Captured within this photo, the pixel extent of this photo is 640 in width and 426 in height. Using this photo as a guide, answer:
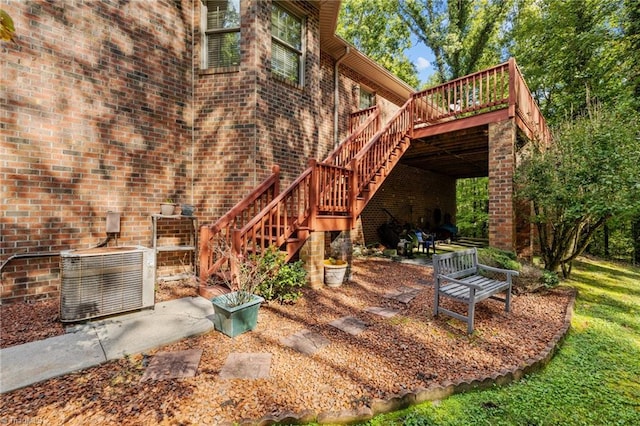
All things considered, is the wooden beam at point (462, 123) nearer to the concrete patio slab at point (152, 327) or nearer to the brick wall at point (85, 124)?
the brick wall at point (85, 124)

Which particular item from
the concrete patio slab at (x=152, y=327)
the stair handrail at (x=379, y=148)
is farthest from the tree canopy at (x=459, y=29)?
the concrete patio slab at (x=152, y=327)

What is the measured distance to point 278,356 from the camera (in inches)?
111

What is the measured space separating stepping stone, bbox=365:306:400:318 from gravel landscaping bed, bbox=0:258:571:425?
9 centimetres

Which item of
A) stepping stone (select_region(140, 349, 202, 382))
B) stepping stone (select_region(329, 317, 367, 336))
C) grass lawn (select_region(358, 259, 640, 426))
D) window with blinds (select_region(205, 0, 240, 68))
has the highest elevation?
window with blinds (select_region(205, 0, 240, 68))

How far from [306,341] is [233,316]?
0.90m

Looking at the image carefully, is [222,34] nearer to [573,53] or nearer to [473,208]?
[573,53]

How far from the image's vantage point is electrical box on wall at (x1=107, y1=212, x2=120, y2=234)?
4.46m

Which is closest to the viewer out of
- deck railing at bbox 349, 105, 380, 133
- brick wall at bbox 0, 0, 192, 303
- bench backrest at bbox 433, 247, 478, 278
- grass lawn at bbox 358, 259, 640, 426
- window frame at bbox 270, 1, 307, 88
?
grass lawn at bbox 358, 259, 640, 426

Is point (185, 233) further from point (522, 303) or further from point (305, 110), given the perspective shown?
point (522, 303)

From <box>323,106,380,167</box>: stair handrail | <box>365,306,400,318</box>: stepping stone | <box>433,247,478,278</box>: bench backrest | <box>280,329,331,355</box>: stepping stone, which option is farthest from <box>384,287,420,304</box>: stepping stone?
<box>323,106,380,167</box>: stair handrail

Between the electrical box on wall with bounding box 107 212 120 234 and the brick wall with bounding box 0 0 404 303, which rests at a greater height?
the brick wall with bounding box 0 0 404 303

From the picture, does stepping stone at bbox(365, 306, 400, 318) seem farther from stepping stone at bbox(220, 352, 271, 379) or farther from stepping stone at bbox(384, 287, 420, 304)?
stepping stone at bbox(220, 352, 271, 379)

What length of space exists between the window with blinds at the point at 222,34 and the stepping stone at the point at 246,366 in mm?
5324

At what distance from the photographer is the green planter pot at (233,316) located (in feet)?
10.4
